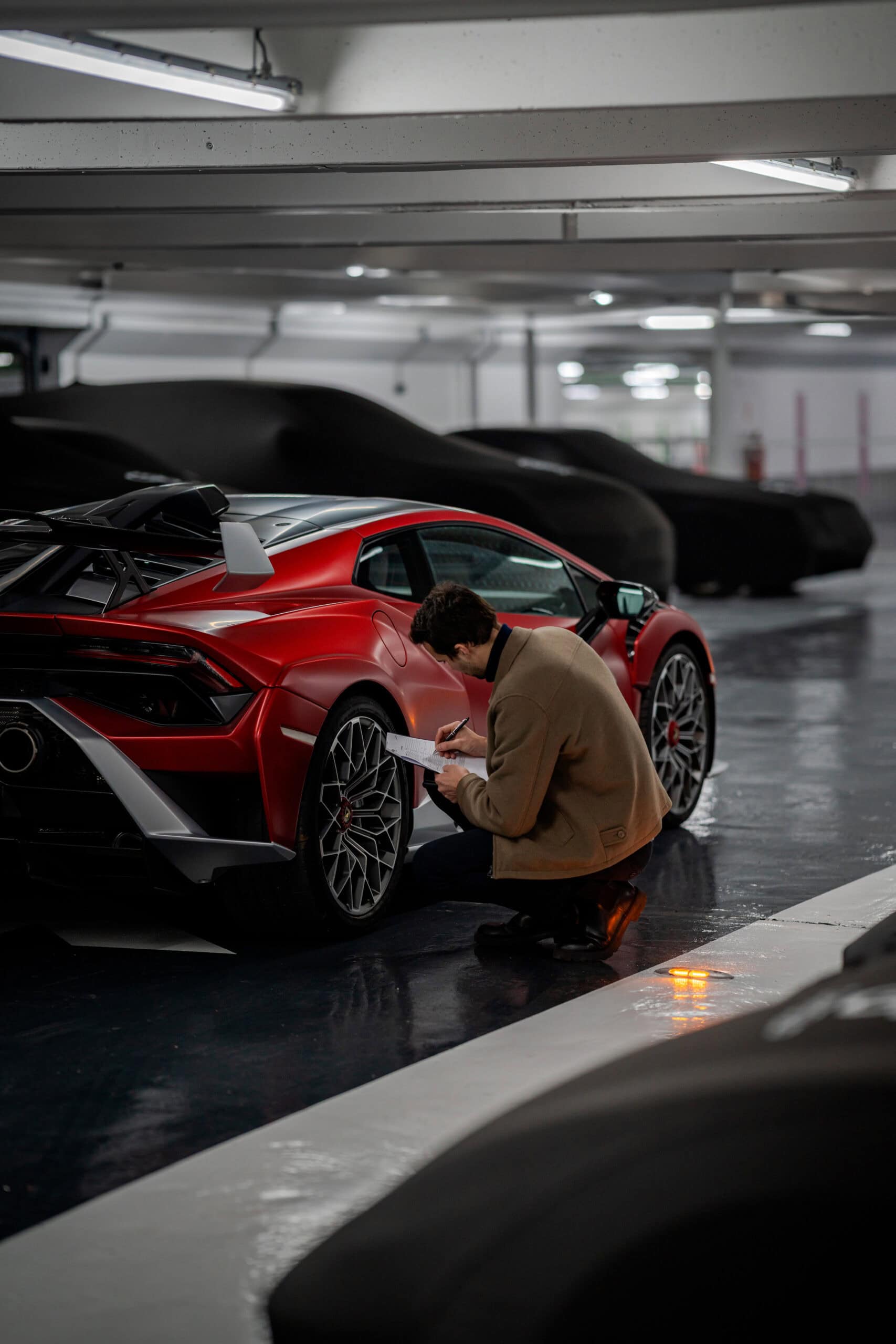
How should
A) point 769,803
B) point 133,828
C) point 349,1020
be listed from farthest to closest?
point 769,803 < point 133,828 < point 349,1020

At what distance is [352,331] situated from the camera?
28.7 m

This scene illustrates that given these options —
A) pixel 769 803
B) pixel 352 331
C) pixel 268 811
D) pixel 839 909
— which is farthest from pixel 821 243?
pixel 352 331

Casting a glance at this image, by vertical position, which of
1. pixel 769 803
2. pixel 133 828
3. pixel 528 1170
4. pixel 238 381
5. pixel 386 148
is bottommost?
pixel 769 803

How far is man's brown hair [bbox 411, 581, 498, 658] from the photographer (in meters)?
4.39

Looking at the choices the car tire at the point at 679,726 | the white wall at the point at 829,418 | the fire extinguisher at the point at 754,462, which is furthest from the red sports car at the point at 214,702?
the white wall at the point at 829,418

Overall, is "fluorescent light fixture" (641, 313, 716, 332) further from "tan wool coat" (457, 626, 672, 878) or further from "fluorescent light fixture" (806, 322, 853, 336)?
"tan wool coat" (457, 626, 672, 878)

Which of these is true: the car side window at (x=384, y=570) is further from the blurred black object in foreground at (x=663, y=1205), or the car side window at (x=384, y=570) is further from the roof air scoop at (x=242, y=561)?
the blurred black object in foreground at (x=663, y=1205)

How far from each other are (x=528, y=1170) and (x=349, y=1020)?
2.46 meters

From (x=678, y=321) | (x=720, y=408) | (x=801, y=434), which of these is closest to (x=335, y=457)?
(x=678, y=321)

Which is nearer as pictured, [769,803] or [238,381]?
[769,803]

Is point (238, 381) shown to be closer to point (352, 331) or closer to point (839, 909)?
point (839, 909)

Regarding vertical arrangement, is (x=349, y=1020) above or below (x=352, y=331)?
below

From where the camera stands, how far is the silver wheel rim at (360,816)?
15.9 feet

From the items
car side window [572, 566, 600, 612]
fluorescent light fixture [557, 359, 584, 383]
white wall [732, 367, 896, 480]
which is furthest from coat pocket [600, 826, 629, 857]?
white wall [732, 367, 896, 480]
